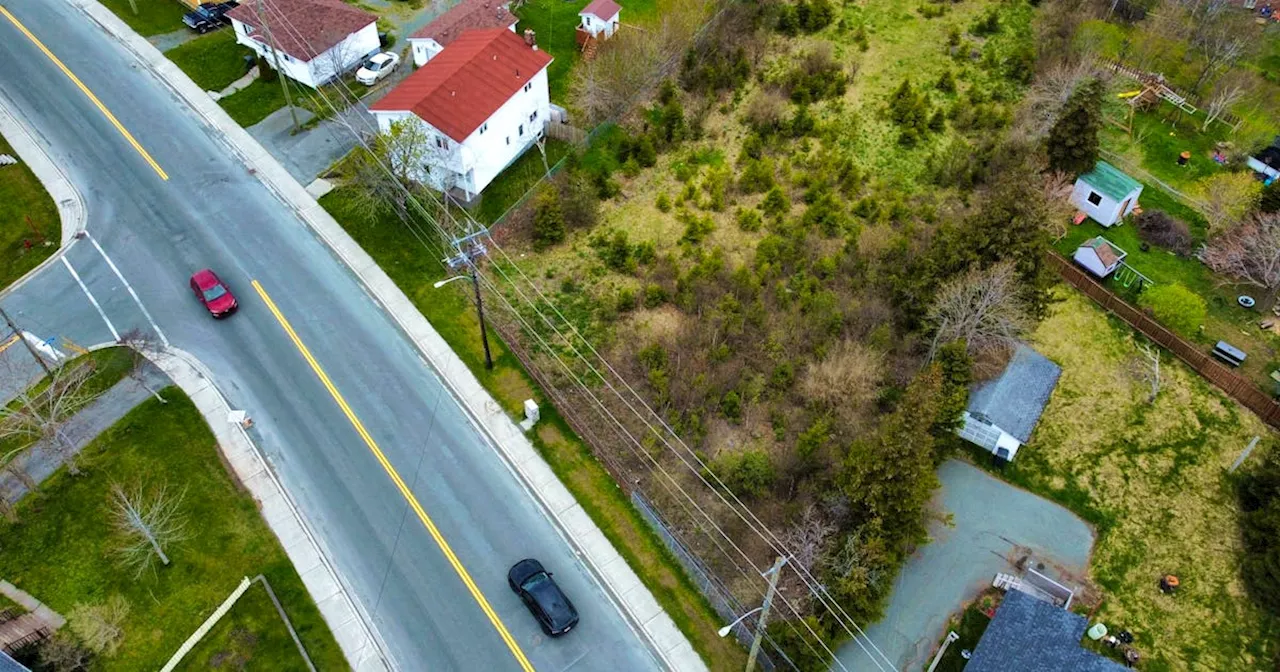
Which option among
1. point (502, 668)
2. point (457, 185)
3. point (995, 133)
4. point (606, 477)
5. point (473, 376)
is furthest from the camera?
point (995, 133)

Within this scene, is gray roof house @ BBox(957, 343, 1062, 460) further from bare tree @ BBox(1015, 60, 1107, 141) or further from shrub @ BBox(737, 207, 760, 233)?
bare tree @ BBox(1015, 60, 1107, 141)

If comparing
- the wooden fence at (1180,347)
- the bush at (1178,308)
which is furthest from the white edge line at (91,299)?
the bush at (1178,308)

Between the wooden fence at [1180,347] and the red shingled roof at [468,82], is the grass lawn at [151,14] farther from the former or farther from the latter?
the wooden fence at [1180,347]

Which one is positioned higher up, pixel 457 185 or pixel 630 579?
pixel 457 185

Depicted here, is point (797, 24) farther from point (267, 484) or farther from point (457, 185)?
point (267, 484)

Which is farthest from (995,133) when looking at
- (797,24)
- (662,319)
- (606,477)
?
(606,477)

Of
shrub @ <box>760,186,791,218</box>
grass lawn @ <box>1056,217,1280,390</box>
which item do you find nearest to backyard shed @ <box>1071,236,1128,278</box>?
grass lawn @ <box>1056,217,1280,390</box>
